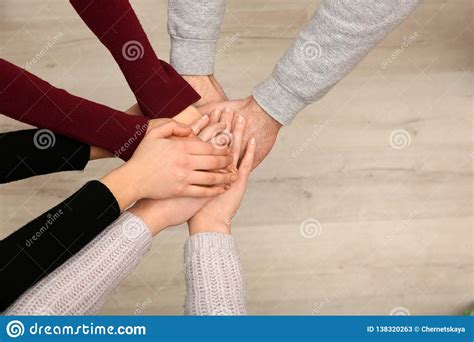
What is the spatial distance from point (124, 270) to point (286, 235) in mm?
542

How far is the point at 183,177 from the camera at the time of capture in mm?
871

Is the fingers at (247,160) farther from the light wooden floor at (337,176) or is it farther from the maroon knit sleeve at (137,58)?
the light wooden floor at (337,176)

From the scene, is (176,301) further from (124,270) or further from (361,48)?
(361,48)

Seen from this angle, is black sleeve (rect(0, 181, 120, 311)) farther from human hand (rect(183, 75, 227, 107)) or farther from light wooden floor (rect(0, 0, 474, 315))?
light wooden floor (rect(0, 0, 474, 315))

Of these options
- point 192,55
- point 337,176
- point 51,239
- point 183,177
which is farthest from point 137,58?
point 337,176

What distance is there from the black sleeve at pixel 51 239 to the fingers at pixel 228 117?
23cm

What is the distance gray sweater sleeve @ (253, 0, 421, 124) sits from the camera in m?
0.84

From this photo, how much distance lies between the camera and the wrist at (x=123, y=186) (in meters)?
0.84

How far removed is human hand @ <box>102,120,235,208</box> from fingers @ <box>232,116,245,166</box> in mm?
49

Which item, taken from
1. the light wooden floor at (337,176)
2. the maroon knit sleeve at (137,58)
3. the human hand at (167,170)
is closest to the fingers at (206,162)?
the human hand at (167,170)

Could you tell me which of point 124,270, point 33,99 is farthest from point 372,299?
point 33,99

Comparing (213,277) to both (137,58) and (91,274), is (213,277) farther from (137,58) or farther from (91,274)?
(137,58)

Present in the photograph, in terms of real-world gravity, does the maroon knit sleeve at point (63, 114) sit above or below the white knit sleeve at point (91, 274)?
above

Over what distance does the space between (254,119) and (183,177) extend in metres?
0.17
